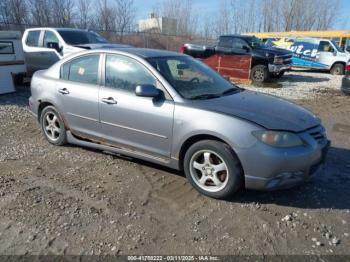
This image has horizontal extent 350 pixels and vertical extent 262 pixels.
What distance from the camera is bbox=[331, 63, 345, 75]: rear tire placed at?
17641 millimetres

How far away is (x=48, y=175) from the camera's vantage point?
170 inches

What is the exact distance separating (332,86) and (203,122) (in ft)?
38.7

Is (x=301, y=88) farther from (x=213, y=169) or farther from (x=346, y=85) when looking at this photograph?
(x=213, y=169)

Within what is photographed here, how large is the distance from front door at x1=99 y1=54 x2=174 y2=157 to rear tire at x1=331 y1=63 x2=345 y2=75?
1656cm

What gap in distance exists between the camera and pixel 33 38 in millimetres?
10930

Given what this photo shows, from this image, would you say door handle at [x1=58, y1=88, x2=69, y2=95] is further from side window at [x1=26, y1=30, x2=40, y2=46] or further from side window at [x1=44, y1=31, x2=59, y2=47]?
side window at [x1=26, y1=30, x2=40, y2=46]

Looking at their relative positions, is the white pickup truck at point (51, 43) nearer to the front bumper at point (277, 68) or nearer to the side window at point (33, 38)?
the side window at point (33, 38)

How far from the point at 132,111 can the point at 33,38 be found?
847cm

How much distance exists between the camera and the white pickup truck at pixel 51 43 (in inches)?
393

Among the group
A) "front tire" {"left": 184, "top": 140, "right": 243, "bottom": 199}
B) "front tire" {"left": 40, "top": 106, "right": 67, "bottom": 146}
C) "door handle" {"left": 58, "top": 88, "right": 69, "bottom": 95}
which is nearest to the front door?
"front tire" {"left": 184, "top": 140, "right": 243, "bottom": 199}

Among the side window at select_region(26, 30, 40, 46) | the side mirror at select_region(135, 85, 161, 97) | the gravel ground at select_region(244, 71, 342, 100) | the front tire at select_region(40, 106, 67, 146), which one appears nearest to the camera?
the side mirror at select_region(135, 85, 161, 97)

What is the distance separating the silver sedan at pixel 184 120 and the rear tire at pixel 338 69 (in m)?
15.4

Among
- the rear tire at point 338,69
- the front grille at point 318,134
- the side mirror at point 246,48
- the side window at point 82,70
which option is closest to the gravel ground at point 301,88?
the side mirror at point 246,48

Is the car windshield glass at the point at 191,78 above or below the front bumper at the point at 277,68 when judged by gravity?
above
